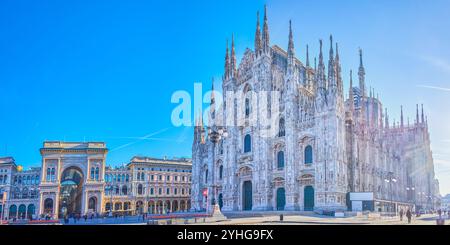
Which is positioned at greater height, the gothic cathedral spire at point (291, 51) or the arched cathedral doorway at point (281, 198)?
the gothic cathedral spire at point (291, 51)

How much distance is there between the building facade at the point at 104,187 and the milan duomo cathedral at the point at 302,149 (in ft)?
9.86

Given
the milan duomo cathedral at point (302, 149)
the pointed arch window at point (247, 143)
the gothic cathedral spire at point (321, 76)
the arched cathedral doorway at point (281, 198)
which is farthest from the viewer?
the pointed arch window at point (247, 143)

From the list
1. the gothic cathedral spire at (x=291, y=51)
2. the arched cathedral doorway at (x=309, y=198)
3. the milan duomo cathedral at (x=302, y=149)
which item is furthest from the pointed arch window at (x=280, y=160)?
the gothic cathedral spire at (x=291, y=51)

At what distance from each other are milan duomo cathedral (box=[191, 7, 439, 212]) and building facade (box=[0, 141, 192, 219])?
3.00 meters

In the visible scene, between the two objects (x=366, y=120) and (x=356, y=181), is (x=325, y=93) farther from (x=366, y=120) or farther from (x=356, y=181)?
(x=366, y=120)

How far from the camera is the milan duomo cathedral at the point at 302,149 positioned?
30378 mm

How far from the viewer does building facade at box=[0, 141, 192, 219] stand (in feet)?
104

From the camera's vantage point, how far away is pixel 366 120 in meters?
40.1

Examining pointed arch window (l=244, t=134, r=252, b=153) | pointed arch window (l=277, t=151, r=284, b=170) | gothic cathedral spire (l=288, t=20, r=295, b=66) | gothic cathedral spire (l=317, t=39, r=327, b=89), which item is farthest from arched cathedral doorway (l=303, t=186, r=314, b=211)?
gothic cathedral spire (l=288, t=20, r=295, b=66)

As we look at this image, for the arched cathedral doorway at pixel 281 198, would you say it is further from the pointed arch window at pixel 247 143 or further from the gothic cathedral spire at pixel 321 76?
the gothic cathedral spire at pixel 321 76

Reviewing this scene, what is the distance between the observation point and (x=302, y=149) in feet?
107

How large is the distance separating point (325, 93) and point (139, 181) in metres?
18.5

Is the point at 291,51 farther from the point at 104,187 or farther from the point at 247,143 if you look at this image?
the point at 104,187

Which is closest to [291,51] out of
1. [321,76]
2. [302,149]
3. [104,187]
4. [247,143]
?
[321,76]
